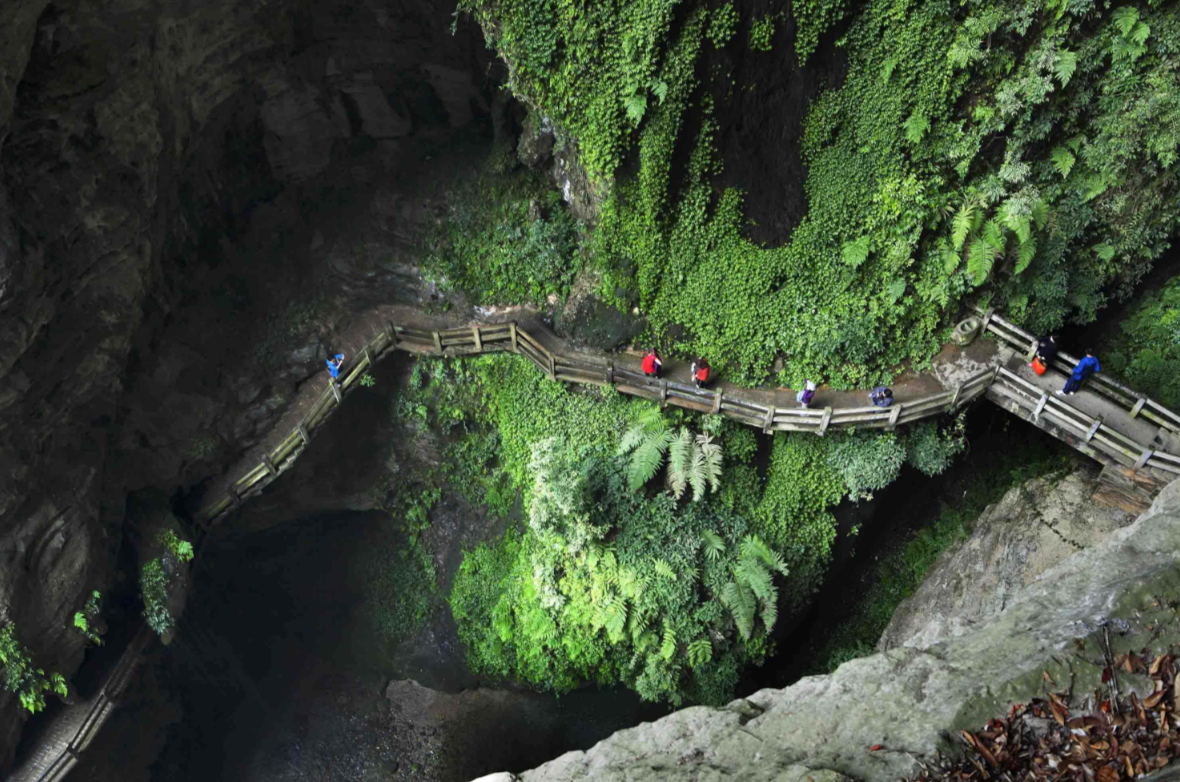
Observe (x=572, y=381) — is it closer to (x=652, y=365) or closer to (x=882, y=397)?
(x=652, y=365)

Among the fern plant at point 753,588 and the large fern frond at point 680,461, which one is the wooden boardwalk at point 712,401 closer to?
the large fern frond at point 680,461

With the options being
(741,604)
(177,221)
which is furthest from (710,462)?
(177,221)

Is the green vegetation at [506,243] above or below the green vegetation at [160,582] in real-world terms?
above

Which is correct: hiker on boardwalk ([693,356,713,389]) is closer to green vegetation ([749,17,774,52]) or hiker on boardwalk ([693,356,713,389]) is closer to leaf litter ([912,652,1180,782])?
green vegetation ([749,17,774,52])

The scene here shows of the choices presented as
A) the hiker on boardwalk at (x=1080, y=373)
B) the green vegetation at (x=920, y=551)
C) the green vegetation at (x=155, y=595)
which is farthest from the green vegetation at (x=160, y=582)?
the hiker on boardwalk at (x=1080, y=373)

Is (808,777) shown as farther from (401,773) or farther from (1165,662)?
(401,773)
